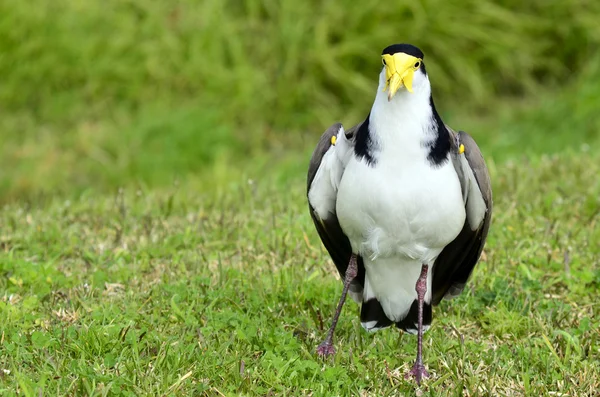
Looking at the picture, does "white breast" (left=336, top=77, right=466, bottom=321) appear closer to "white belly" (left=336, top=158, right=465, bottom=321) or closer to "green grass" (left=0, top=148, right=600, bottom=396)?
"white belly" (left=336, top=158, right=465, bottom=321)

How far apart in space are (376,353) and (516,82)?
20.9 feet

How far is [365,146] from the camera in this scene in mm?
3441

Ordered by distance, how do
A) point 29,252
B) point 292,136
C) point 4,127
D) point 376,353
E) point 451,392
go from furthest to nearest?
point 292,136 → point 4,127 → point 29,252 → point 376,353 → point 451,392

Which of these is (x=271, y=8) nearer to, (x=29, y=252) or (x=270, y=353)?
(x=29, y=252)

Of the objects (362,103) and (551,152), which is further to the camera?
(362,103)

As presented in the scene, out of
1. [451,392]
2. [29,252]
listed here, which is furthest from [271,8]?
[451,392]

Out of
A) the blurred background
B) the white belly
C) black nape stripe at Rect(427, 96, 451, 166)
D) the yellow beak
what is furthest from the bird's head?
the blurred background

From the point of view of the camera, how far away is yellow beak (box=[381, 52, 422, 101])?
3.34 m

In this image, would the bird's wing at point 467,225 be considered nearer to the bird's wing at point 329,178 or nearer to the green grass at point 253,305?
the green grass at point 253,305

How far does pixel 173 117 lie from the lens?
8.10 metres


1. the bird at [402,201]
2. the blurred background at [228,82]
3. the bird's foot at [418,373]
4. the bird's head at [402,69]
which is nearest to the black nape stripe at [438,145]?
the bird at [402,201]

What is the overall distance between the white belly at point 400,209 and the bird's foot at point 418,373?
1.36 feet

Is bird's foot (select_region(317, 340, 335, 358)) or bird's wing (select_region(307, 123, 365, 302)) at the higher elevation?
bird's wing (select_region(307, 123, 365, 302))

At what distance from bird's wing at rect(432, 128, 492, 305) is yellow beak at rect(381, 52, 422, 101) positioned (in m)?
0.34
